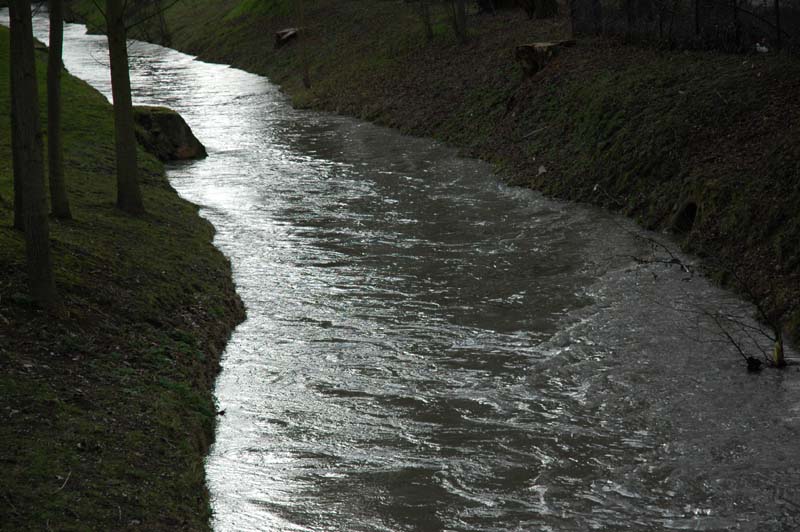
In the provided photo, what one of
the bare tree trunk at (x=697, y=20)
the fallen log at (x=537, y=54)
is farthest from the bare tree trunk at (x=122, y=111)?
the fallen log at (x=537, y=54)

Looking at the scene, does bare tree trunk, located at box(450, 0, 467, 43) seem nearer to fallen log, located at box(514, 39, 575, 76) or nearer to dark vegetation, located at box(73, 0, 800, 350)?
dark vegetation, located at box(73, 0, 800, 350)

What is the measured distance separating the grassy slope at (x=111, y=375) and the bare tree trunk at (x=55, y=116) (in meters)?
0.43

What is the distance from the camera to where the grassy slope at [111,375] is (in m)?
7.17

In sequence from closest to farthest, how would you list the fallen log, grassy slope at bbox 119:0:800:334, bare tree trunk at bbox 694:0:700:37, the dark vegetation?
the dark vegetation, grassy slope at bbox 119:0:800:334, bare tree trunk at bbox 694:0:700:37, the fallen log

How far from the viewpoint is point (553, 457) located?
889 centimetres

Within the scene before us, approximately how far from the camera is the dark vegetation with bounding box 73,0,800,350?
14.7 m

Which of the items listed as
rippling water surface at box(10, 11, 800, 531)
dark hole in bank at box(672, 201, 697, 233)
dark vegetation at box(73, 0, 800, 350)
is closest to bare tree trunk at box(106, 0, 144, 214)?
rippling water surface at box(10, 11, 800, 531)

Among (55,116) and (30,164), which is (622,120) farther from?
(30,164)

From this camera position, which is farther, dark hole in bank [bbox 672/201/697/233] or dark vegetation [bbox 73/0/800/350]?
dark hole in bank [bbox 672/201/697/233]

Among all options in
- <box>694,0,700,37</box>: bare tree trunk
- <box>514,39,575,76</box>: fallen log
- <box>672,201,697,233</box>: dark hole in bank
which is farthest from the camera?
<box>514,39,575,76</box>: fallen log

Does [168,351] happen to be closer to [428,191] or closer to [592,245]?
[592,245]

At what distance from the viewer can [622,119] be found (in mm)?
21078

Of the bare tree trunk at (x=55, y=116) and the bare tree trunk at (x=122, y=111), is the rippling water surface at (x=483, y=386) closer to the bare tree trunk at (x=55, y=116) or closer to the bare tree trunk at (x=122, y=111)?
the bare tree trunk at (x=122, y=111)

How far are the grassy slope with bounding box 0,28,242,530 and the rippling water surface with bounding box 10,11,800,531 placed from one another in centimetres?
47
